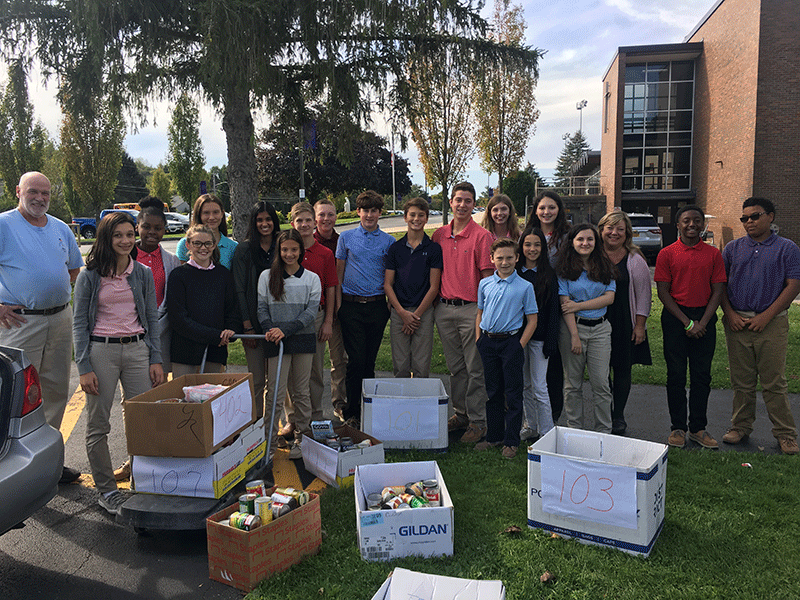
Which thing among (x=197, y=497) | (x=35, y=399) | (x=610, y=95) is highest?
(x=610, y=95)

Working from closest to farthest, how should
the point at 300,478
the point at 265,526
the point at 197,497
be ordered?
the point at 265,526 → the point at 197,497 → the point at 300,478

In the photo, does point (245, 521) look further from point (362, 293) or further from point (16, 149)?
point (16, 149)

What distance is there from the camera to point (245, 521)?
3.26 meters

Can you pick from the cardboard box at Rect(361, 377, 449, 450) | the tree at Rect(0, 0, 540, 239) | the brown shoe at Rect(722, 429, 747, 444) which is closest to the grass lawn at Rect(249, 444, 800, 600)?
the cardboard box at Rect(361, 377, 449, 450)

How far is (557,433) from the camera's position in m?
4.08

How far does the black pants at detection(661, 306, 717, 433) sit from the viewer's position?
5.20 m

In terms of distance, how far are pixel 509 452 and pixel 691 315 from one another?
2.06 m

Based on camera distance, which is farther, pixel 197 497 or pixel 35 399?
pixel 197 497

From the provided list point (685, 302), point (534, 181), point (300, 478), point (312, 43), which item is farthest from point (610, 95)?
point (300, 478)

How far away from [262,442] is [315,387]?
126 cm

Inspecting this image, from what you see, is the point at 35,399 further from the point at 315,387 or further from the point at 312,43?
the point at 312,43

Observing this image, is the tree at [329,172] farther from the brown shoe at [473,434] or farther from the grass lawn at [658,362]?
the brown shoe at [473,434]

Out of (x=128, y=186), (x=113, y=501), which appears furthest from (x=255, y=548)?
(x=128, y=186)

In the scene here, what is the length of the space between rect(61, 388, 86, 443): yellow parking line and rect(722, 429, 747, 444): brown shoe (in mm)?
6097
